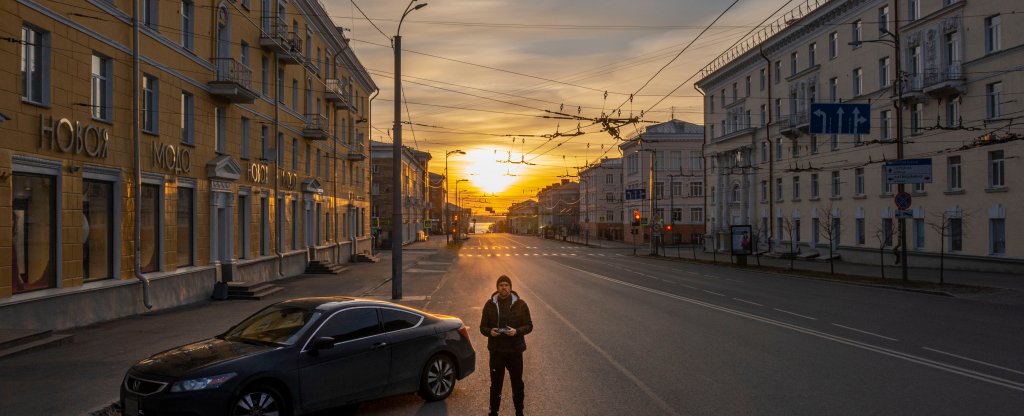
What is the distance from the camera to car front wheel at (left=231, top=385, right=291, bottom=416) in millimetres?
6712

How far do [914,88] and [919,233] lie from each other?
7582mm

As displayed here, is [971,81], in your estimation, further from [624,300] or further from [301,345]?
[301,345]

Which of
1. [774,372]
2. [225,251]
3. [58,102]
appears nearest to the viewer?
[774,372]

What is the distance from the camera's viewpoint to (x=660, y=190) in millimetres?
84625

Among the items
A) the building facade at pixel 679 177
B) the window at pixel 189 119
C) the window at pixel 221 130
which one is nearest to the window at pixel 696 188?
the building facade at pixel 679 177

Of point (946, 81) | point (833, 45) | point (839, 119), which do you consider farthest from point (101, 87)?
point (833, 45)

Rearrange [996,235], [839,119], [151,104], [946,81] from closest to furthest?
[151,104] < [839,119] < [996,235] < [946,81]

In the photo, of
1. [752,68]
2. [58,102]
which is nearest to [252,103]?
[58,102]

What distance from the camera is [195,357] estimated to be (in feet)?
23.2

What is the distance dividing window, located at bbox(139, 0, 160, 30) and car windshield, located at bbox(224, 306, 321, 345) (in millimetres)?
13282

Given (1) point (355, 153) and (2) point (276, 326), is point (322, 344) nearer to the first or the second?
(2) point (276, 326)

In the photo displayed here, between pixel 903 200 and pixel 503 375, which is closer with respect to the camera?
pixel 503 375

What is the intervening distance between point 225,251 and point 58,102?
10.3 metres

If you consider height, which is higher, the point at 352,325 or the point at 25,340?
the point at 352,325
